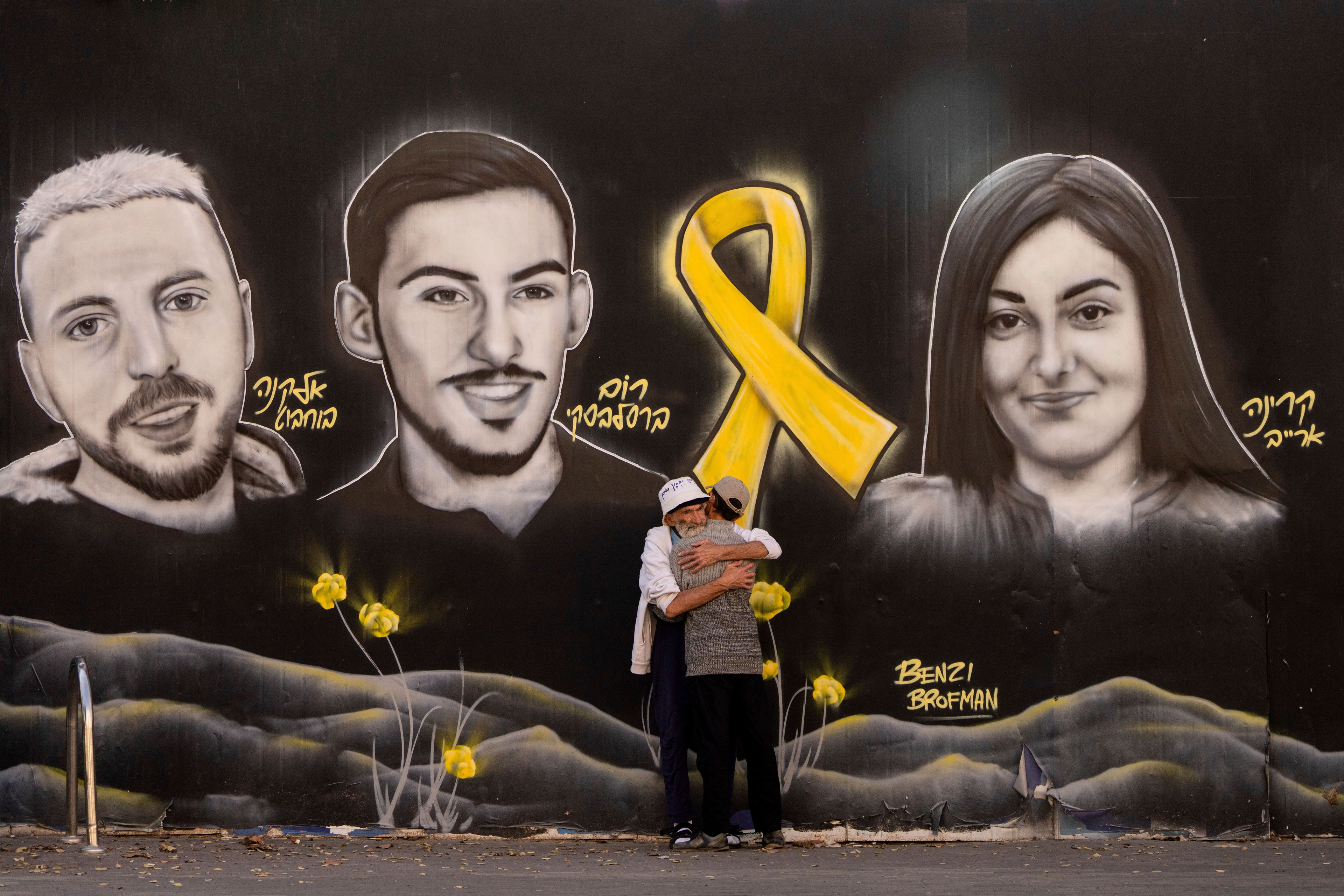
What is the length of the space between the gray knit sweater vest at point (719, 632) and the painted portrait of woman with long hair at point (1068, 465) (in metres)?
0.80

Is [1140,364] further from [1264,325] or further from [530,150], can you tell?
[530,150]

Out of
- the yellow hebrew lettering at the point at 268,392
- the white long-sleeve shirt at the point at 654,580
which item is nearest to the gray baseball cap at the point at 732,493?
the white long-sleeve shirt at the point at 654,580

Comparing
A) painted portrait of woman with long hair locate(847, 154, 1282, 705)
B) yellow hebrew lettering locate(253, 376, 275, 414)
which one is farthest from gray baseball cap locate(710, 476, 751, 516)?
yellow hebrew lettering locate(253, 376, 275, 414)

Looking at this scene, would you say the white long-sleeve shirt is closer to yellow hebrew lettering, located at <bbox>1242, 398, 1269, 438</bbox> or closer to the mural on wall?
the mural on wall

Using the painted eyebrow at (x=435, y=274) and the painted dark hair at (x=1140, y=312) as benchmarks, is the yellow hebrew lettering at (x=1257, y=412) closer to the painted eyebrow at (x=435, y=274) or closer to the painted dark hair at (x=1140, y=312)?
the painted dark hair at (x=1140, y=312)

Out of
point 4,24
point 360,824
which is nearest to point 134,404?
point 4,24

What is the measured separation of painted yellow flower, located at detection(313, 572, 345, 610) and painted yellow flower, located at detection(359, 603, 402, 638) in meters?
0.15

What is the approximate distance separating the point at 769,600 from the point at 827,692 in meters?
0.60

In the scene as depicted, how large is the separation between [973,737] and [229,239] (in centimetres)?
496

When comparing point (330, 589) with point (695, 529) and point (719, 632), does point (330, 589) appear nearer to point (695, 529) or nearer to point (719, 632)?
point (695, 529)

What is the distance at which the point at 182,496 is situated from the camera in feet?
21.9

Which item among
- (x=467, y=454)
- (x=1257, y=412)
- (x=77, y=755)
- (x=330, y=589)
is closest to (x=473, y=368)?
(x=467, y=454)

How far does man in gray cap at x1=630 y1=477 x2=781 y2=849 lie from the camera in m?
6.10

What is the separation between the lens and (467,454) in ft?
21.8
